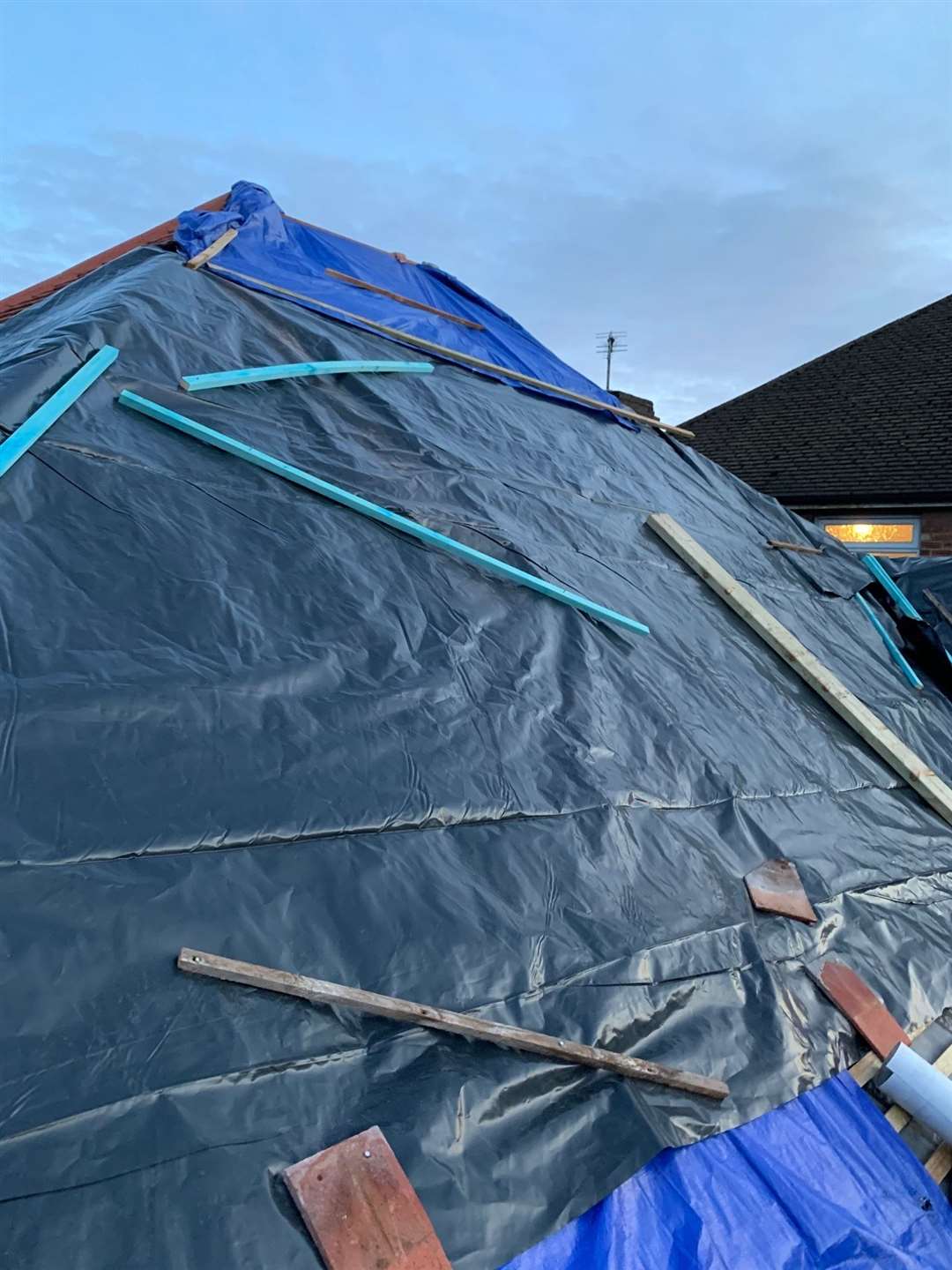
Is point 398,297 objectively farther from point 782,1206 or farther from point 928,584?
point 782,1206

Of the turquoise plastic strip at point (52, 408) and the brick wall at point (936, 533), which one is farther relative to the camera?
the brick wall at point (936, 533)

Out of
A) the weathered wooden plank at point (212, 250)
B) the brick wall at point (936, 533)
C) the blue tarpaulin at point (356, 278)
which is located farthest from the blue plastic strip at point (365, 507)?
the brick wall at point (936, 533)

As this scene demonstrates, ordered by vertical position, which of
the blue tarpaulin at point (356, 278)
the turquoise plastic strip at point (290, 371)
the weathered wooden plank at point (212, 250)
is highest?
the blue tarpaulin at point (356, 278)

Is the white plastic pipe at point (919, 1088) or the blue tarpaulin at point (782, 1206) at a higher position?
the white plastic pipe at point (919, 1088)

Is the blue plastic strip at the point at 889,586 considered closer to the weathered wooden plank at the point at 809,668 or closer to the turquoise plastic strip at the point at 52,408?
the weathered wooden plank at the point at 809,668

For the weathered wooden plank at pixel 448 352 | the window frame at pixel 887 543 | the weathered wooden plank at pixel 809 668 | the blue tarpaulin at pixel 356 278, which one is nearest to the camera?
the weathered wooden plank at pixel 809 668

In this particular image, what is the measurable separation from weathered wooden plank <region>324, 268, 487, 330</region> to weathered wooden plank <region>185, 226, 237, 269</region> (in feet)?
2.47

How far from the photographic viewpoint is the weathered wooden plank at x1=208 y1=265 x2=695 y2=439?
177 inches

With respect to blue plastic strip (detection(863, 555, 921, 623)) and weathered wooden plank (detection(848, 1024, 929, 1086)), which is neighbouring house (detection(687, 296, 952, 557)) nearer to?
blue plastic strip (detection(863, 555, 921, 623))

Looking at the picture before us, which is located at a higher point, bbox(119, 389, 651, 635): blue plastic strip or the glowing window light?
the glowing window light

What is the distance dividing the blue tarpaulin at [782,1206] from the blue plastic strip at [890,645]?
3445 millimetres

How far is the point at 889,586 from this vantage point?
6.04 metres

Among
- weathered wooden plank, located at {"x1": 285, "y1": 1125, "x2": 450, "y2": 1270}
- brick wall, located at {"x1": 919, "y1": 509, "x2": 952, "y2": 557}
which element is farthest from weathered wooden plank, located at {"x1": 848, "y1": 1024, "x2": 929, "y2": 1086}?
brick wall, located at {"x1": 919, "y1": 509, "x2": 952, "y2": 557}

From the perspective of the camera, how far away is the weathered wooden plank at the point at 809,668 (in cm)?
379
